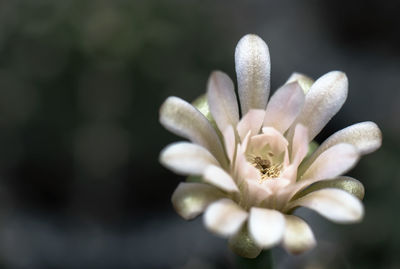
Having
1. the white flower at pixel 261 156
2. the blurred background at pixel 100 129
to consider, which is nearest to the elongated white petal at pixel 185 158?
the white flower at pixel 261 156

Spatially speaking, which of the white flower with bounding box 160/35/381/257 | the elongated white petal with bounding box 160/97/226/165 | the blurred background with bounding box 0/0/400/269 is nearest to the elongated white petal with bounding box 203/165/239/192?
the white flower with bounding box 160/35/381/257

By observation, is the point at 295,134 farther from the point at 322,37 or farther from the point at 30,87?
the point at 322,37

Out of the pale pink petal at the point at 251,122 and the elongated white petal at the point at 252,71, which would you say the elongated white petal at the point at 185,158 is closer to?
the pale pink petal at the point at 251,122

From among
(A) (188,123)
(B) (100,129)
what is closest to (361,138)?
(A) (188,123)

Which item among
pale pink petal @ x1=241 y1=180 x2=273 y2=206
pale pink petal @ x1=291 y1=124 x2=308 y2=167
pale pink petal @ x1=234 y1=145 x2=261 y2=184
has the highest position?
pale pink petal @ x1=291 y1=124 x2=308 y2=167

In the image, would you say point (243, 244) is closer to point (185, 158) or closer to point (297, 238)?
point (297, 238)

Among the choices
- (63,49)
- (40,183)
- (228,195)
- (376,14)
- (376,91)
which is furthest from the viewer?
(376,14)

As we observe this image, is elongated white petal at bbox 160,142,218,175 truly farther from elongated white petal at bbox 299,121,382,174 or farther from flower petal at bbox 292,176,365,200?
elongated white petal at bbox 299,121,382,174

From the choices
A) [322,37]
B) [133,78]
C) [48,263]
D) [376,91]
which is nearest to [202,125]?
[133,78]
